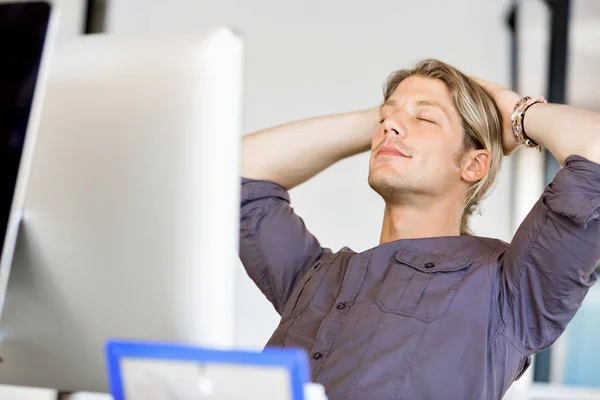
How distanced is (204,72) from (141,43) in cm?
9

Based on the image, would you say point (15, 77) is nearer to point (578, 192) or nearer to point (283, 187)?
point (578, 192)

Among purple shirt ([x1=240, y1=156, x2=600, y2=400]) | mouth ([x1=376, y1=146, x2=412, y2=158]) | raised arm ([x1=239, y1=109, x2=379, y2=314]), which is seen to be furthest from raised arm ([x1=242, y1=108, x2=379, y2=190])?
purple shirt ([x1=240, y1=156, x2=600, y2=400])

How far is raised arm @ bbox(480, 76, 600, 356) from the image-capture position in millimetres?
1265

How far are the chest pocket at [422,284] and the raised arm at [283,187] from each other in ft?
0.85

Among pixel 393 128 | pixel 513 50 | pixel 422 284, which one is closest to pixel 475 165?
pixel 393 128

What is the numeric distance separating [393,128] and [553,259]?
1.54 ft

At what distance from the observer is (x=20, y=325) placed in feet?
2.52

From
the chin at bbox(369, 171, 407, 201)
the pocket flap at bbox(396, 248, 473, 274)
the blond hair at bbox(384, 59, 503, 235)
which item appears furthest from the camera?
the blond hair at bbox(384, 59, 503, 235)

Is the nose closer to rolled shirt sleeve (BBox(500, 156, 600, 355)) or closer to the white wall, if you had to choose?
rolled shirt sleeve (BBox(500, 156, 600, 355))

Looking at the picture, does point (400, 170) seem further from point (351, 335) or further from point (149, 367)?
point (149, 367)

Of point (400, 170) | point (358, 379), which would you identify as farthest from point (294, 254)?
point (358, 379)

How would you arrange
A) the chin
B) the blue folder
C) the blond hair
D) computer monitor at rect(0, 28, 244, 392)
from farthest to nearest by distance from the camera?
the blond hair
the chin
computer monitor at rect(0, 28, 244, 392)
the blue folder

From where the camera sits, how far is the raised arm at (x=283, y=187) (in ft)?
5.51

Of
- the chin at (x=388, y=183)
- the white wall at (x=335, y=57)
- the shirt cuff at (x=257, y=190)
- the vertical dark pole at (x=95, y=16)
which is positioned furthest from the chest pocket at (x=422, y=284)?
the vertical dark pole at (x=95, y=16)
